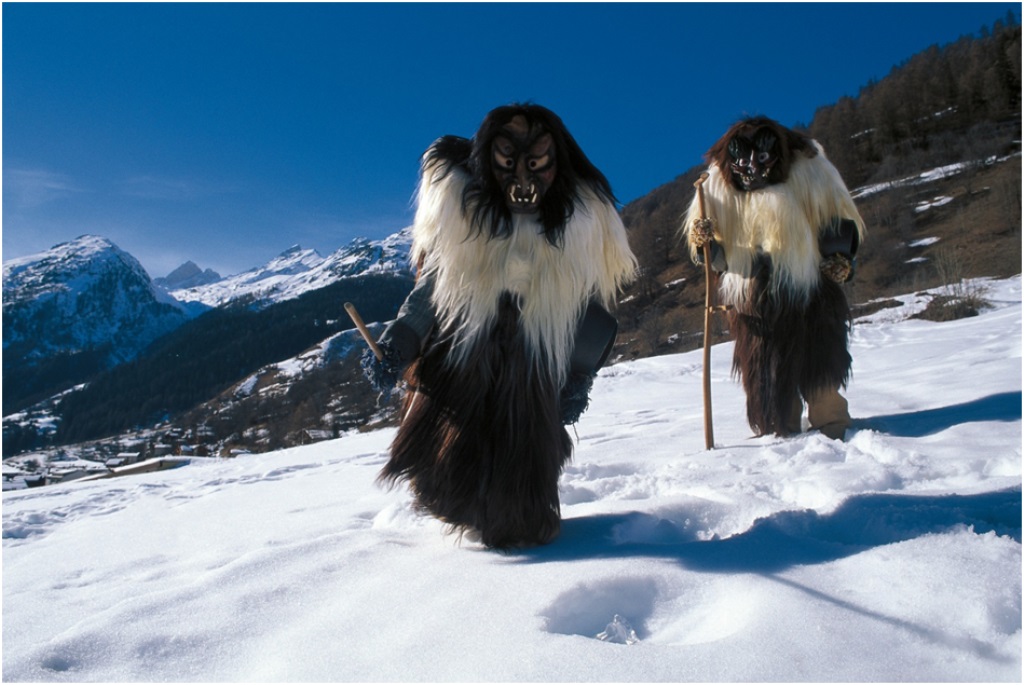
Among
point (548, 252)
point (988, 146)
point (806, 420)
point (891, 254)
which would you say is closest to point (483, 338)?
point (548, 252)

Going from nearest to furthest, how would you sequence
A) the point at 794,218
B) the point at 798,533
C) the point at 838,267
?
1. the point at 798,533
2. the point at 794,218
3. the point at 838,267

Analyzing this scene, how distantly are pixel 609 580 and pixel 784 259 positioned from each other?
8.20 ft

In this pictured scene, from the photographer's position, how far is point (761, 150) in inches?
138

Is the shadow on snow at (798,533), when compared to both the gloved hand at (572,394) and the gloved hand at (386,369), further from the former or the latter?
the gloved hand at (386,369)

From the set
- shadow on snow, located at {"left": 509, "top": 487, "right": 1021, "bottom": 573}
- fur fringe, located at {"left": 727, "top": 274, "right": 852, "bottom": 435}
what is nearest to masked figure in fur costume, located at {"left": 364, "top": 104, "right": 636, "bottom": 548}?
shadow on snow, located at {"left": 509, "top": 487, "right": 1021, "bottom": 573}

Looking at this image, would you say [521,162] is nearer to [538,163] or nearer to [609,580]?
[538,163]

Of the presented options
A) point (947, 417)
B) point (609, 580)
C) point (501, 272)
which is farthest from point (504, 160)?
point (947, 417)

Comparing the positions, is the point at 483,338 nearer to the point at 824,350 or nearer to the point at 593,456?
the point at 593,456

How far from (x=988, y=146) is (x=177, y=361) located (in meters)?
147

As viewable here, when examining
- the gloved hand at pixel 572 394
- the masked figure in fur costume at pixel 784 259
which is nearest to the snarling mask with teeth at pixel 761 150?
the masked figure in fur costume at pixel 784 259

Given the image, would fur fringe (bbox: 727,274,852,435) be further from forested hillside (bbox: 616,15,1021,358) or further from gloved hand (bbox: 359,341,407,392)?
forested hillside (bbox: 616,15,1021,358)

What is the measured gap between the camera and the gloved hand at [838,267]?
358 centimetres

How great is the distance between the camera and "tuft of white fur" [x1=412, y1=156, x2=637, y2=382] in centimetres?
229

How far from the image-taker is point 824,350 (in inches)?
142
